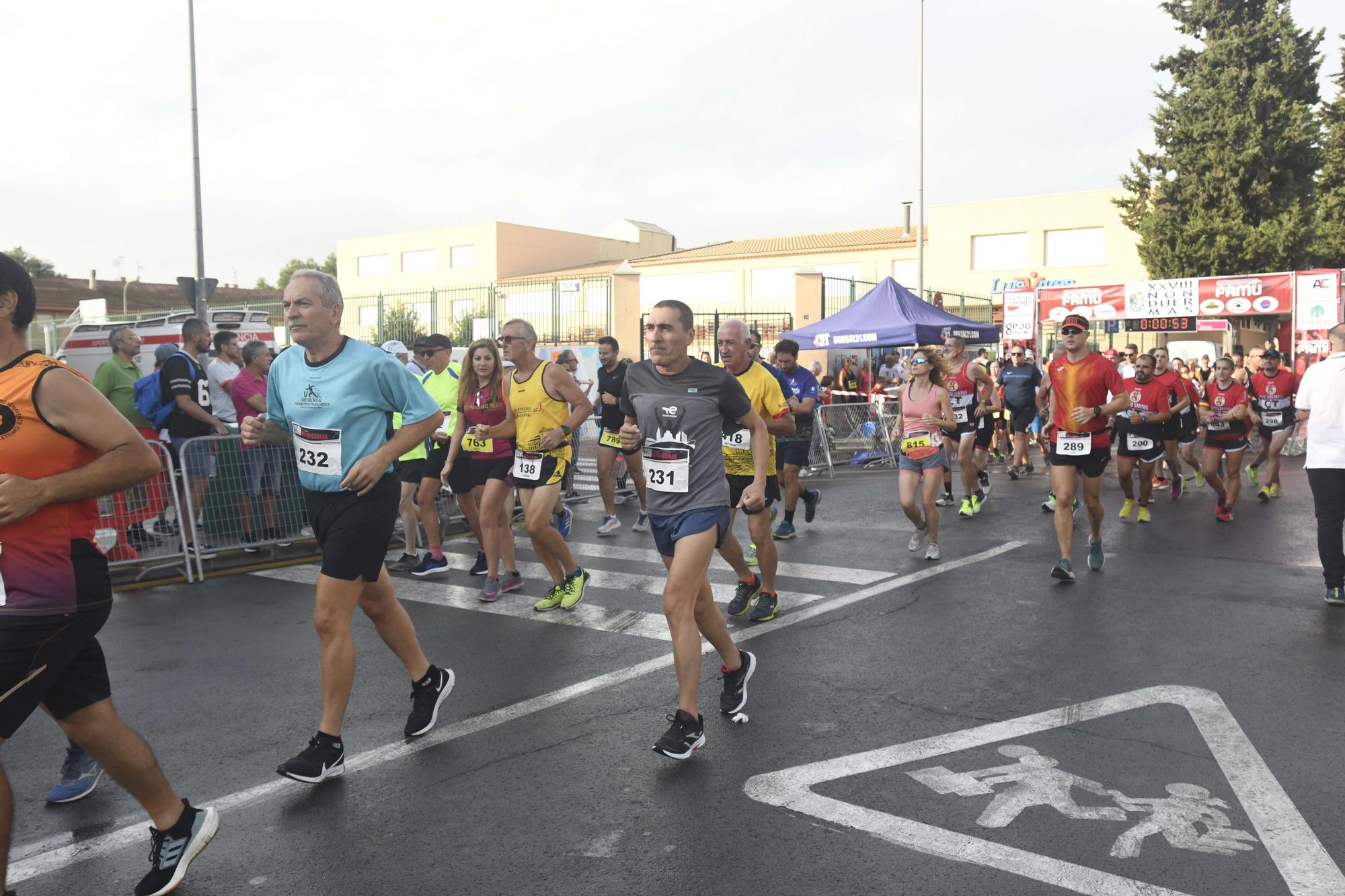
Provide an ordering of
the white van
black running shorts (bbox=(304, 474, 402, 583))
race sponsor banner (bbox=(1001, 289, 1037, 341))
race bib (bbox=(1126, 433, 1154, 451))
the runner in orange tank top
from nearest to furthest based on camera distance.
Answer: the runner in orange tank top < black running shorts (bbox=(304, 474, 402, 583)) < race bib (bbox=(1126, 433, 1154, 451)) < the white van < race sponsor banner (bbox=(1001, 289, 1037, 341))

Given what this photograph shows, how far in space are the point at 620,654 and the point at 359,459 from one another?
2388mm

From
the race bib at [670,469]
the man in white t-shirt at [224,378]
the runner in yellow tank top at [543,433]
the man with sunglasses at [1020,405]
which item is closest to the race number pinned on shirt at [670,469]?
the race bib at [670,469]

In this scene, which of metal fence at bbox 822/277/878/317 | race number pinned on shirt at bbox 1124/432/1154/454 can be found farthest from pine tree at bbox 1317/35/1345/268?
race number pinned on shirt at bbox 1124/432/1154/454

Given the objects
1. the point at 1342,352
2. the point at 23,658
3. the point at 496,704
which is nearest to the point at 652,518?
the point at 496,704

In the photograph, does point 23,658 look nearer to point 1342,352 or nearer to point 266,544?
point 266,544

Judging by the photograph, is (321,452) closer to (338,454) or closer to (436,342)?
(338,454)

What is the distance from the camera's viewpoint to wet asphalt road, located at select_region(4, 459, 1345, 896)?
340 centimetres

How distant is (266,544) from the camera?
368 inches

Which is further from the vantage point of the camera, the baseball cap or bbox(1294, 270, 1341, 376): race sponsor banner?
bbox(1294, 270, 1341, 376): race sponsor banner

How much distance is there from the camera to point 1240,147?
36000 millimetres

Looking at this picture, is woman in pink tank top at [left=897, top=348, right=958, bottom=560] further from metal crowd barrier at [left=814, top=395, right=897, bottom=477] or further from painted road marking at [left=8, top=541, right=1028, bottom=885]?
metal crowd barrier at [left=814, top=395, right=897, bottom=477]

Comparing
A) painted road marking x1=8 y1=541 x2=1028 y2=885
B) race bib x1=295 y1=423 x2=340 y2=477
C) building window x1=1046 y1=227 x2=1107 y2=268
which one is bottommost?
painted road marking x1=8 y1=541 x2=1028 y2=885

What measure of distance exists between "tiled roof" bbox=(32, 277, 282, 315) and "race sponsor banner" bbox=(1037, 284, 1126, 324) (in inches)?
1570

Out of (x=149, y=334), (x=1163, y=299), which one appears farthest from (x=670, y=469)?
(x=1163, y=299)
